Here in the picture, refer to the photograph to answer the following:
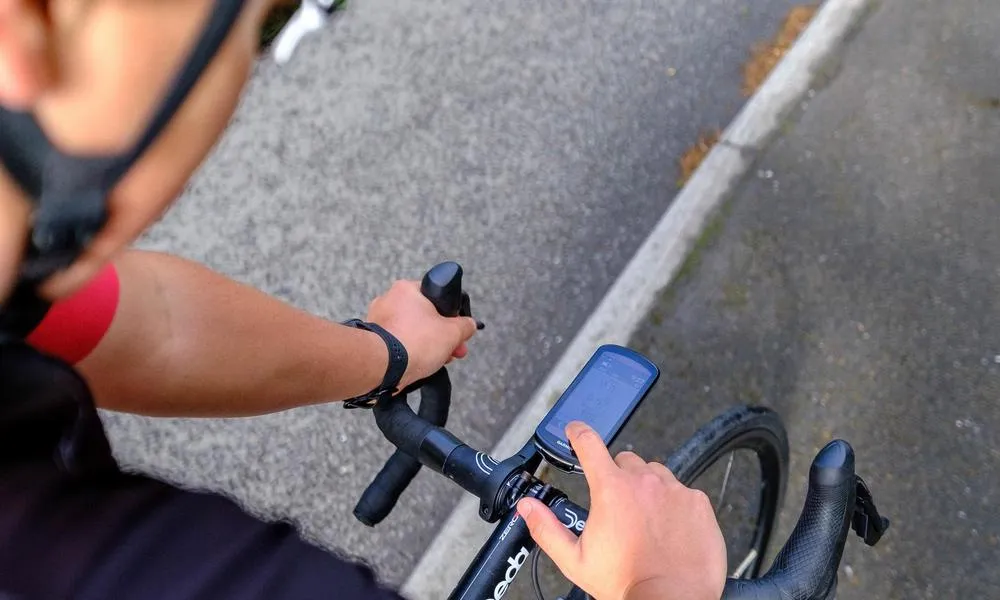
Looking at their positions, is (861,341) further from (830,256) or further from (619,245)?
(619,245)

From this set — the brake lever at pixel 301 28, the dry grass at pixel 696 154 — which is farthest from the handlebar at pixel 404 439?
the brake lever at pixel 301 28

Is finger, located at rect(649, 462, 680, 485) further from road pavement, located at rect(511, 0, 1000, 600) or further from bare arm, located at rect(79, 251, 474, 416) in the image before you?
road pavement, located at rect(511, 0, 1000, 600)

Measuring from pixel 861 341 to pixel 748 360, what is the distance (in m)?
0.34

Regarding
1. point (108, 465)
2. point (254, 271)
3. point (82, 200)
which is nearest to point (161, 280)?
point (108, 465)

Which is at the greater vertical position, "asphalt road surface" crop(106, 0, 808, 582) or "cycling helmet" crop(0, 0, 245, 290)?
"cycling helmet" crop(0, 0, 245, 290)

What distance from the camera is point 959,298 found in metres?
2.18

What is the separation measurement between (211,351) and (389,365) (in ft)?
0.99

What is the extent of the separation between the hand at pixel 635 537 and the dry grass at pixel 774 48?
2010 millimetres

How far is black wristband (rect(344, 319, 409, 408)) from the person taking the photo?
4.12 ft

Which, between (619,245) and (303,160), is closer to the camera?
(619,245)

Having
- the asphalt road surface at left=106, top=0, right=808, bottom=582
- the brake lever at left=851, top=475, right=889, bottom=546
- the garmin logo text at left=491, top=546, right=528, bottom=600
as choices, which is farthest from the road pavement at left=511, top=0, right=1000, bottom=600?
the garmin logo text at left=491, top=546, right=528, bottom=600

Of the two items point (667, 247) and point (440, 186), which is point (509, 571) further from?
point (440, 186)

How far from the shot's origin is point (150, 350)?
1.00 meters

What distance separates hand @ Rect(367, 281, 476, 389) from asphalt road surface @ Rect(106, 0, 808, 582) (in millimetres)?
902
